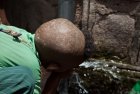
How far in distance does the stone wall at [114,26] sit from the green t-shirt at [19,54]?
2601mm

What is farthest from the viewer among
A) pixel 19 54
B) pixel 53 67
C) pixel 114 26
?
pixel 114 26

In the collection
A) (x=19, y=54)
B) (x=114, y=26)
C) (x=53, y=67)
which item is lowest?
(x=114, y=26)

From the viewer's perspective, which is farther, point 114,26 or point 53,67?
point 114,26

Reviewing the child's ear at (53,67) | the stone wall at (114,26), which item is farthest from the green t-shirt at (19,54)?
the stone wall at (114,26)

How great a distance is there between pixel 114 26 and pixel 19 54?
9.39ft

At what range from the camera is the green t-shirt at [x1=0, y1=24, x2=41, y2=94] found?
2.51 m

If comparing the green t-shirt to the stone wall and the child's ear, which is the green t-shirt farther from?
the stone wall

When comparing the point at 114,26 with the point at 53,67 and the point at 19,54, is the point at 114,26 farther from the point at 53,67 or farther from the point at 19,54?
the point at 19,54

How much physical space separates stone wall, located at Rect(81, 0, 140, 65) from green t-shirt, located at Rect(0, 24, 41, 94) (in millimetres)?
2601

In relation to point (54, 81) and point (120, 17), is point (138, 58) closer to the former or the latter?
point (120, 17)

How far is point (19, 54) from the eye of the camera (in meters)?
2.54

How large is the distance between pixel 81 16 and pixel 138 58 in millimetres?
754

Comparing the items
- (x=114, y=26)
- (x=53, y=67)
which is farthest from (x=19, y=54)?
(x=114, y=26)

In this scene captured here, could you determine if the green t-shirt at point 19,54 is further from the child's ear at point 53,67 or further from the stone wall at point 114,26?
the stone wall at point 114,26
